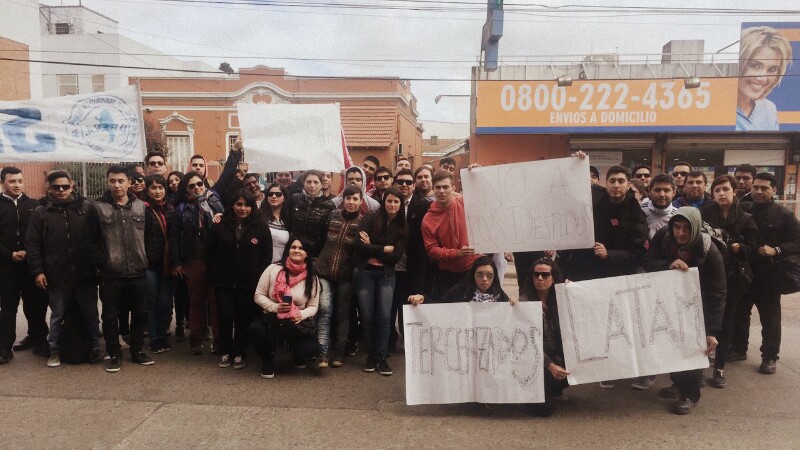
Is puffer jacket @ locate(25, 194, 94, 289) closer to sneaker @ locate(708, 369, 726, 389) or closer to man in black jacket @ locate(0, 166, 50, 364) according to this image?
man in black jacket @ locate(0, 166, 50, 364)

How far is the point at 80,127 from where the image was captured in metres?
6.15

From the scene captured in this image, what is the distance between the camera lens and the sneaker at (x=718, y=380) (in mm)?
4523

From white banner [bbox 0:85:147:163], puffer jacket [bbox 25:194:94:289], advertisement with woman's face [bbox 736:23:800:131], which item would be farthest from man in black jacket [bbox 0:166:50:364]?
advertisement with woman's face [bbox 736:23:800:131]

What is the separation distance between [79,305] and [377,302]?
9.29 feet

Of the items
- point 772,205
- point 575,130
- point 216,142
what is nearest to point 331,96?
point 216,142

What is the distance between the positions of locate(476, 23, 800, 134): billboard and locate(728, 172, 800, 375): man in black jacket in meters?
10.7

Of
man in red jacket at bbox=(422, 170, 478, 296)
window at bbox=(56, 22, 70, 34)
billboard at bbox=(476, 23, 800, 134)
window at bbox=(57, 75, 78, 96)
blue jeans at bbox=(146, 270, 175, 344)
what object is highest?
window at bbox=(56, 22, 70, 34)

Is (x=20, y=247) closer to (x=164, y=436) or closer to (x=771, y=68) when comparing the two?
(x=164, y=436)

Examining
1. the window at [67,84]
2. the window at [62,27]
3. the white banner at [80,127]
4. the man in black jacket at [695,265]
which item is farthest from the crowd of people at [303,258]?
the window at [62,27]

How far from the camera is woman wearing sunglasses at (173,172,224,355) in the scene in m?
5.37

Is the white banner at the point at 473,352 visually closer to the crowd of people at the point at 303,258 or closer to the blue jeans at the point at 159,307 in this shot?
the crowd of people at the point at 303,258

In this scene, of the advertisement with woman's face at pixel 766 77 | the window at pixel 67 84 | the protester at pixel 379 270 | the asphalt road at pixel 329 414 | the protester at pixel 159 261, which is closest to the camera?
the asphalt road at pixel 329 414

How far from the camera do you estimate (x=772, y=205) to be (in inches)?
193

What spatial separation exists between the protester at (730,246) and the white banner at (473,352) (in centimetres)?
182
